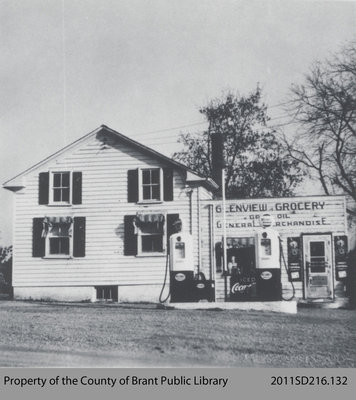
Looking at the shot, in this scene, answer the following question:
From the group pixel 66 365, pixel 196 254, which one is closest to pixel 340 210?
pixel 196 254

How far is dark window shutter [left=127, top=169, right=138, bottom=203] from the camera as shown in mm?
20984

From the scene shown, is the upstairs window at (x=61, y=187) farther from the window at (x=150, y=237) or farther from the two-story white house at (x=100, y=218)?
the window at (x=150, y=237)

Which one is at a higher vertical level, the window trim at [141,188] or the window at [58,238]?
the window trim at [141,188]

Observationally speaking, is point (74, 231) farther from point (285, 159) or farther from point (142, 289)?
point (285, 159)

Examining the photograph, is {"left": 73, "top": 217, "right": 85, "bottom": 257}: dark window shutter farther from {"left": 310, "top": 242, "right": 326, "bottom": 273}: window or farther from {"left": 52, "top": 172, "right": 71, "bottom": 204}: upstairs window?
{"left": 310, "top": 242, "right": 326, "bottom": 273}: window

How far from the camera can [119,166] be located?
69.8ft

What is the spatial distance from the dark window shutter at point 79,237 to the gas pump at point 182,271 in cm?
515

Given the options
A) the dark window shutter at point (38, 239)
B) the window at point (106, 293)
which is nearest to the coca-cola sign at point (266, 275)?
the window at point (106, 293)

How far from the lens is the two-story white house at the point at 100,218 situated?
2075 centimetres

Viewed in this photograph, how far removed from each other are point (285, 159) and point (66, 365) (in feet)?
85.5

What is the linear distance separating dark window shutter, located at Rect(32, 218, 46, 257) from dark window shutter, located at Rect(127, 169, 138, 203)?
3.13 metres

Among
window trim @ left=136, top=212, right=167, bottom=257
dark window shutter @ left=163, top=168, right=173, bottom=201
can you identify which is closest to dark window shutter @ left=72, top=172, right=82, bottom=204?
window trim @ left=136, top=212, right=167, bottom=257

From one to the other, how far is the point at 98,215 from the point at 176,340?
11286mm

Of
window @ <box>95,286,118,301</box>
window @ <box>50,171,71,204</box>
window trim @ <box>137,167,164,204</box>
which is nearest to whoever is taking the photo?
window trim @ <box>137,167,164,204</box>
